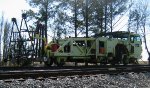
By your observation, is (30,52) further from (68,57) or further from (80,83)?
(80,83)

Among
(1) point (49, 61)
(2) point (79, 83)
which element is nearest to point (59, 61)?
(1) point (49, 61)

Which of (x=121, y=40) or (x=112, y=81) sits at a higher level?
(x=121, y=40)

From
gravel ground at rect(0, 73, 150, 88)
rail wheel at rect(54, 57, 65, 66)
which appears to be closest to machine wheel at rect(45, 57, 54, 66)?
rail wheel at rect(54, 57, 65, 66)

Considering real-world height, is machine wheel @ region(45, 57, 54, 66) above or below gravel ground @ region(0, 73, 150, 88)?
above

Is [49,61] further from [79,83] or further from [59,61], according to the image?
[79,83]

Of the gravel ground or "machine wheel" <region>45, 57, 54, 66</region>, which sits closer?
the gravel ground

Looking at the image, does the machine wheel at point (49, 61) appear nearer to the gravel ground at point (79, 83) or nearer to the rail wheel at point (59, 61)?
the rail wheel at point (59, 61)

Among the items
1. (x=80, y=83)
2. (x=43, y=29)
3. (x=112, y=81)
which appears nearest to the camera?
(x=80, y=83)

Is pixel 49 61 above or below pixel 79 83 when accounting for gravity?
above

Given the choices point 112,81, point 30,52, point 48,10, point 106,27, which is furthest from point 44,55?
point 106,27

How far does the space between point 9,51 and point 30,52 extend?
59.9 inches

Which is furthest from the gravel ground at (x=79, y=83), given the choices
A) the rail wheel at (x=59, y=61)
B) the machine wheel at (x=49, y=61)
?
the machine wheel at (x=49, y=61)

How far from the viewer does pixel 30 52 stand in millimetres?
26203

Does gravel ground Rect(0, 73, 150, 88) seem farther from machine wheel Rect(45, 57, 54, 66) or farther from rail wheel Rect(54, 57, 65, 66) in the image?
machine wheel Rect(45, 57, 54, 66)
